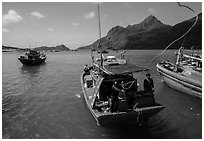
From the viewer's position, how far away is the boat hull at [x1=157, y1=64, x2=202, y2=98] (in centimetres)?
1561

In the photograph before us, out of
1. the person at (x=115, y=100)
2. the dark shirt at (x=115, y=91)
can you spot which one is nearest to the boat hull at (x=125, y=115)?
the person at (x=115, y=100)

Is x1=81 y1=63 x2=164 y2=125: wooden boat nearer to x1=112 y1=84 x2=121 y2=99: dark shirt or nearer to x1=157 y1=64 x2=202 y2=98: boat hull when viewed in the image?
x1=112 y1=84 x2=121 y2=99: dark shirt

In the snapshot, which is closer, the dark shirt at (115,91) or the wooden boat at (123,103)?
the wooden boat at (123,103)

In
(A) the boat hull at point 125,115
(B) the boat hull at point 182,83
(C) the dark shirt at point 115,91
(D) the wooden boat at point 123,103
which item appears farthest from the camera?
(B) the boat hull at point 182,83

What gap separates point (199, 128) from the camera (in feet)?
35.0

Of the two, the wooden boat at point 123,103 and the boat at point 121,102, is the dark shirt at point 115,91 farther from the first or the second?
the wooden boat at point 123,103

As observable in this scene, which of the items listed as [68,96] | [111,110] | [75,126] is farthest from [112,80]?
[68,96]

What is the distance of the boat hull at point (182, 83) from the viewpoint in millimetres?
15610

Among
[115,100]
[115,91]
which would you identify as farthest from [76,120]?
[115,91]

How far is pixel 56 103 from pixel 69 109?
2.00 m

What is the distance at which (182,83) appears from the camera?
17.4 m

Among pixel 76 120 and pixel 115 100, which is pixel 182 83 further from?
pixel 76 120

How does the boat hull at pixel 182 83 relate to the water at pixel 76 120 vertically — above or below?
above

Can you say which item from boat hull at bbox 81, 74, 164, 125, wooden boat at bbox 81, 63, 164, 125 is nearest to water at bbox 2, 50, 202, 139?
boat hull at bbox 81, 74, 164, 125
